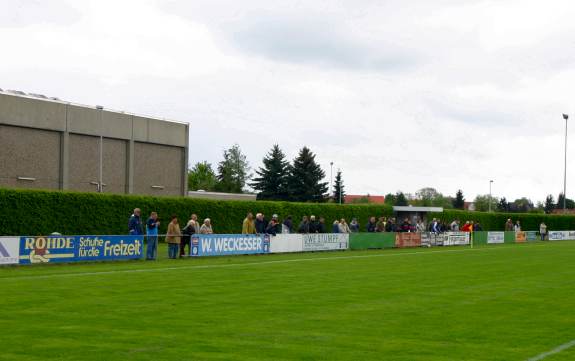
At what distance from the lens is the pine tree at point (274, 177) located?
102250 millimetres

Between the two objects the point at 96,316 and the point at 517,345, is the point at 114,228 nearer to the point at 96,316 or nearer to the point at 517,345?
the point at 96,316

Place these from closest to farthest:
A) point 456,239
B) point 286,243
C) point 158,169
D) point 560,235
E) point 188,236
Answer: point 188,236
point 286,243
point 456,239
point 158,169
point 560,235

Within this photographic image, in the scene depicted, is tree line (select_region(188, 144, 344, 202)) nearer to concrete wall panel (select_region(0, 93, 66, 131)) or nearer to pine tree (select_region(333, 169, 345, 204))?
pine tree (select_region(333, 169, 345, 204))

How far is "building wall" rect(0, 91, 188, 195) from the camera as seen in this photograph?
157 ft

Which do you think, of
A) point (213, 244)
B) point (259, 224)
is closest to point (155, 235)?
point (213, 244)

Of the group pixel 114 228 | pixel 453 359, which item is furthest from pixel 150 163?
pixel 453 359

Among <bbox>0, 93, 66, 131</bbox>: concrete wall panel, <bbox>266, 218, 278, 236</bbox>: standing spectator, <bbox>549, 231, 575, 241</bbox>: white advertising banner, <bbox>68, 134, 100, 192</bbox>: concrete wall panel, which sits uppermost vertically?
<bbox>0, 93, 66, 131</bbox>: concrete wall panel

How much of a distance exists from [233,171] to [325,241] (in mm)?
89109

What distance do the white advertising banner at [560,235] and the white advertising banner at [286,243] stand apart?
3942 centimetres

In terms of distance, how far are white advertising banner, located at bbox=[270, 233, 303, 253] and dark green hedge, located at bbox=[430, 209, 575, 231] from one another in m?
31.9

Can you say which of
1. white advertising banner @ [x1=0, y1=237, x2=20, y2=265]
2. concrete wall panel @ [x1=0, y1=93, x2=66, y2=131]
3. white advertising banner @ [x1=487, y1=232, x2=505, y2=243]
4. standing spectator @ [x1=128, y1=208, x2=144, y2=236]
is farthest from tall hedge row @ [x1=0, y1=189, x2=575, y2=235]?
white advertising banner @ [x1=0, y1=237, x2=20, y2=265]

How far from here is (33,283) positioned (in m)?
19.2

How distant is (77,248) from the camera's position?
88.1ft

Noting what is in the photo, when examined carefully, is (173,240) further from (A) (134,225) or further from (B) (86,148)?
(B) (86,148)
